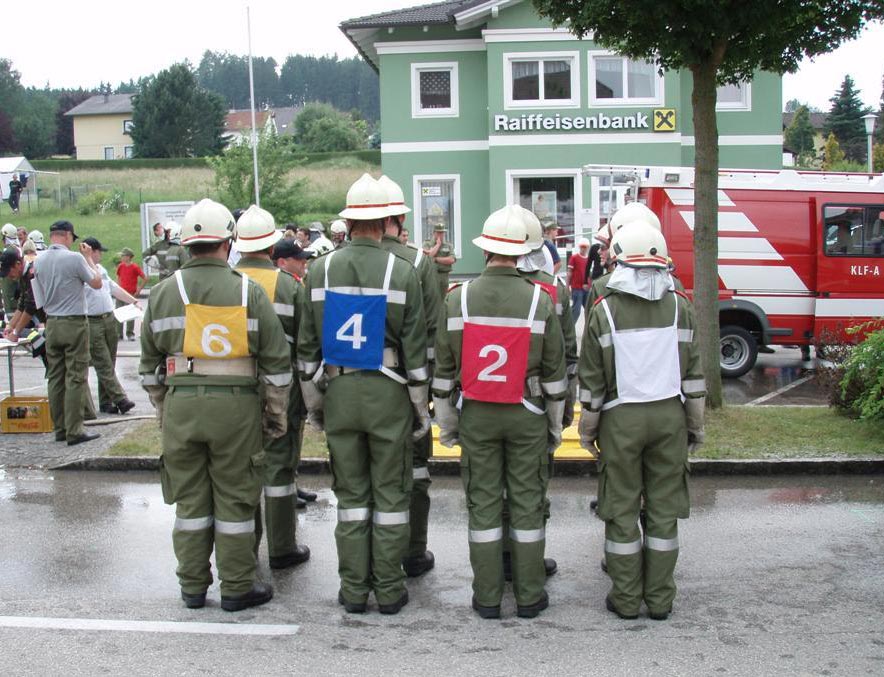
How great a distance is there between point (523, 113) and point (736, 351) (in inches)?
568

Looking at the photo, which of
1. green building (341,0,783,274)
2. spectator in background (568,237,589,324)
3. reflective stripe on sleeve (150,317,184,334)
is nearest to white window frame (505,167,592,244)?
green building (341,0,783,274)

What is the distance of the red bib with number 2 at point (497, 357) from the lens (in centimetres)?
544

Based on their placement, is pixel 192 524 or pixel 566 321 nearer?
pixel 192 524

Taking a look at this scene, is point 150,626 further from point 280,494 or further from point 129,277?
point 129,277

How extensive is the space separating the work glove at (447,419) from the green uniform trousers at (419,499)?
0.40 metres

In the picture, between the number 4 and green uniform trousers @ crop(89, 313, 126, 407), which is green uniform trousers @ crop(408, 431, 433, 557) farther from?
green uniform trousers @ crop(89, 313, 126, 407)

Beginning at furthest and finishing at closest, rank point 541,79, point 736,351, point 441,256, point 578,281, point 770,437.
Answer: point 541,79
point 578,281
point 441,256
point 736,351
point 770,437

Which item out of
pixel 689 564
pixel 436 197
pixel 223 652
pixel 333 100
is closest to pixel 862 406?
pixel 689 564

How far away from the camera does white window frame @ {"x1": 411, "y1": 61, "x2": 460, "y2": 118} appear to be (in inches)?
1104

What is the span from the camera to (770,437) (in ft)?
30.6

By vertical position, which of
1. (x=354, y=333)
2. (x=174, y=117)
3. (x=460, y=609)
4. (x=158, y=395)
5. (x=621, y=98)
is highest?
(x=174, y=117)

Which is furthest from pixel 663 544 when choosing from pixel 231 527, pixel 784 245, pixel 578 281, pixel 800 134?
pixel 800 134

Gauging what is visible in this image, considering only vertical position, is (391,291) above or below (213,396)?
above

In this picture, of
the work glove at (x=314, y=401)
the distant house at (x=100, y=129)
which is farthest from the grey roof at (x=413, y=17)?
the distant house at (x=100, y=129)
